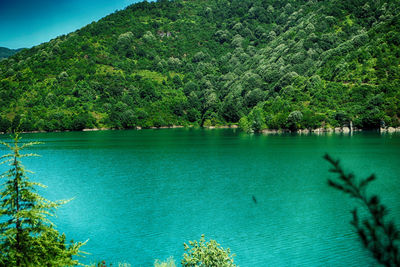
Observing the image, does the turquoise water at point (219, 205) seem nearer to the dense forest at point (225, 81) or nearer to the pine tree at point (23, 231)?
the pine tree at point (23, 231)

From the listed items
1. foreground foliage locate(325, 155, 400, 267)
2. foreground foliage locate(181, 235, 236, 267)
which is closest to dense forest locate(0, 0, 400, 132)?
foreground foliage locate(181, 235, 236, 267)

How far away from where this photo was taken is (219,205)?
28078 mm

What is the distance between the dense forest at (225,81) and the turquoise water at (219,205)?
160 feet

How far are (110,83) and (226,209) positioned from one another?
137339 millimetres

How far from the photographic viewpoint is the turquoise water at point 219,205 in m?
19.6

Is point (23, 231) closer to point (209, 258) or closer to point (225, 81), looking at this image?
point (209, 258)

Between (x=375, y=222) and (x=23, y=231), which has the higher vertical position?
(x=375, y=222)

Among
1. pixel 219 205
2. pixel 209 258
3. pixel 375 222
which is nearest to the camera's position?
pixel 375 222

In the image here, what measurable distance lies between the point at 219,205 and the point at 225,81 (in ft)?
497

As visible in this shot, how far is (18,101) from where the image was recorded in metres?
135

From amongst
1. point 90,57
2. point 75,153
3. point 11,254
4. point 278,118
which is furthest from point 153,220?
point 90,57

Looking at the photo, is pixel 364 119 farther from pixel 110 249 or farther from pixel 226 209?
pixel 110 249

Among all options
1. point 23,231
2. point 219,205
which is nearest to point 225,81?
point 219,205

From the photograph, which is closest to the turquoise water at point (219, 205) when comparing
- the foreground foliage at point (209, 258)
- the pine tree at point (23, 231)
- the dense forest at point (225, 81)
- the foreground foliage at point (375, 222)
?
the foreground foliage at point (209, 258)
